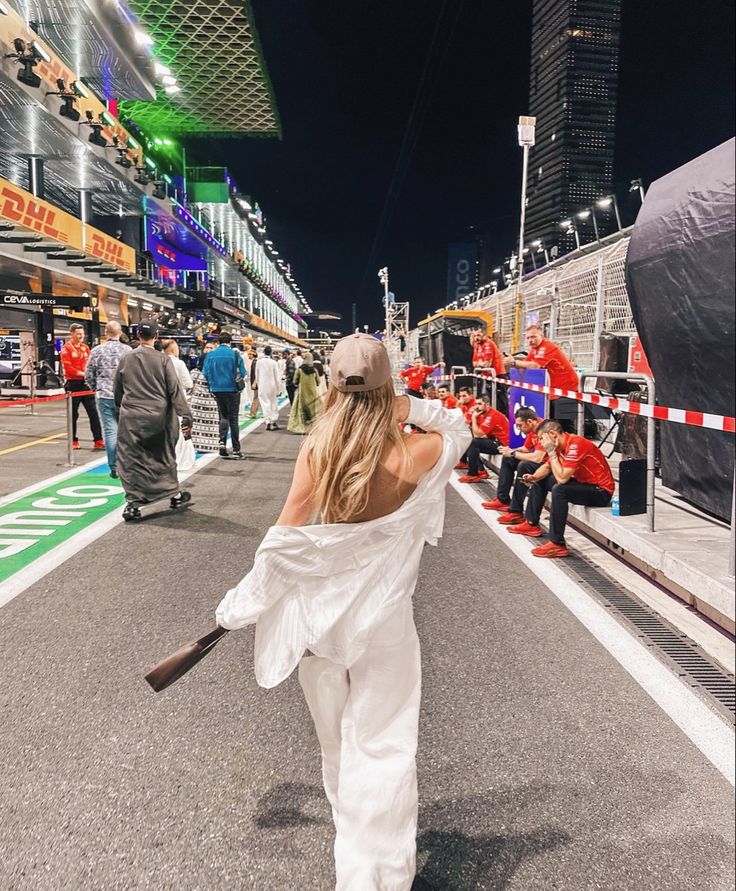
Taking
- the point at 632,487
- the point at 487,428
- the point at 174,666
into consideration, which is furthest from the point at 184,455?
the point at 174,666

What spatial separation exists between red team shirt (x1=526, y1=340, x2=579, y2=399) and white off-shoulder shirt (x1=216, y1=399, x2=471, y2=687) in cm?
608

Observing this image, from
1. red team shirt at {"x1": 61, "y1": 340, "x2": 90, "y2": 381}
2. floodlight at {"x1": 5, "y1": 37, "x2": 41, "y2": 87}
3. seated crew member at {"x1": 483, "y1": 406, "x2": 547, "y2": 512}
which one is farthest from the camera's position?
floodlight at {"x1": 5, "y1": 37, "x2": 41, "y2": 87}

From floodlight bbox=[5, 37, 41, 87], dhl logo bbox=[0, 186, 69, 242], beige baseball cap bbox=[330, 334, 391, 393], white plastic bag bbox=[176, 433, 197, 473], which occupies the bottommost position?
white plastic bag bbox=[176, 433, 197, 473]

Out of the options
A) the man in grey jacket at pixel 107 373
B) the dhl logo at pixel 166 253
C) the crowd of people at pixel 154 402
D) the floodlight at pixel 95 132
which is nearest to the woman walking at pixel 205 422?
the crowd of people at pixel 154 402

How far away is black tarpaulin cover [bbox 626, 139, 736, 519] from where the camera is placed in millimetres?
4598

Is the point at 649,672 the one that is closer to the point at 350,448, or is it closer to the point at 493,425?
the point at 350,448

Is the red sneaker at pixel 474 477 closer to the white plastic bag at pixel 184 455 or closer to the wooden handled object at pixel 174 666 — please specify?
the white plastic bag at pixel 184 455

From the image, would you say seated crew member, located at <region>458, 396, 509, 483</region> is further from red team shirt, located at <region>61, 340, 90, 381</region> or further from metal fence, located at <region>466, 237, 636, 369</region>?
red team shirt, located at <region>61, 340, 90, 381</region>

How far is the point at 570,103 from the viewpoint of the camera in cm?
4697

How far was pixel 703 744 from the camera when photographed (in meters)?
2.62

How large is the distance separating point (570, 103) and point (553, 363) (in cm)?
4747

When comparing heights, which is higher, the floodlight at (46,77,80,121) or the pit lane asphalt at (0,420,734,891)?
the floodlight at (46,77,80,121)

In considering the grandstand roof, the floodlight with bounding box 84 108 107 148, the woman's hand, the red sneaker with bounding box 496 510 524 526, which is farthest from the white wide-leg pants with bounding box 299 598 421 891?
the grandstand roof

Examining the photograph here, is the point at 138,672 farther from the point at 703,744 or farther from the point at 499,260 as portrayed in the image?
the point at 499,260
